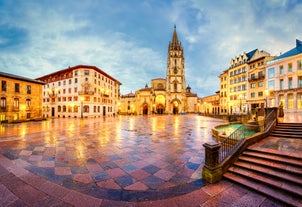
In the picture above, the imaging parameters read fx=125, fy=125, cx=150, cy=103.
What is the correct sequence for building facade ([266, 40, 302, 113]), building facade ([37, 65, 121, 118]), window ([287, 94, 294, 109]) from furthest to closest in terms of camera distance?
building facade ([37, 65, 121, 118]) → window ([287, 94, 294, 109]) → building facade ([266, 40, 302, 113])

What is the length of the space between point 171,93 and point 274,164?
165 feet

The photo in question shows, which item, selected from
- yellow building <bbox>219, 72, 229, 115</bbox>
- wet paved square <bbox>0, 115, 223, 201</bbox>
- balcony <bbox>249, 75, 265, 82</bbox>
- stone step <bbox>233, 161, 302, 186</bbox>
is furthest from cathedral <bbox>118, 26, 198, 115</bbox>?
stone step <bbox>233, 161, 302, 186</bbox>

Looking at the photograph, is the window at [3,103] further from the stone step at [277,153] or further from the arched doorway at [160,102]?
the arched doorway at [160,102]

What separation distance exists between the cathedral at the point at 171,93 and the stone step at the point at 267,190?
48.5 metres

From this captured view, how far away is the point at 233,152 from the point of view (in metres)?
4.63

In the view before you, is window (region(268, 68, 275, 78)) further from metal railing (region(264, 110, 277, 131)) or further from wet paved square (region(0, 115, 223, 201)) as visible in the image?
wet paved square (region(0, 115, 223, 201))

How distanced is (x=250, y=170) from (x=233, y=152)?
69cm

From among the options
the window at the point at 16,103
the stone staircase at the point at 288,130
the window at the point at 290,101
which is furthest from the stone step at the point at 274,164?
the window at the point at 16,103

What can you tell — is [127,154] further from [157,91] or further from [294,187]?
[157,91]

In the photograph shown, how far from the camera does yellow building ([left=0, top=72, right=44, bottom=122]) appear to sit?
2088 cm

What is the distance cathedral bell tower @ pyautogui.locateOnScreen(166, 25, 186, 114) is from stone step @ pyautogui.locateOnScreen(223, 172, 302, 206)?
162ft

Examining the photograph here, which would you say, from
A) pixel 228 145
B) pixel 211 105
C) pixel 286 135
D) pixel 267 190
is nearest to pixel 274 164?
pixel 267 190

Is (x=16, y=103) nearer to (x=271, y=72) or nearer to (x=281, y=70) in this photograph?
(x=271, y=72)

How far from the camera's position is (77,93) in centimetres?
3356
